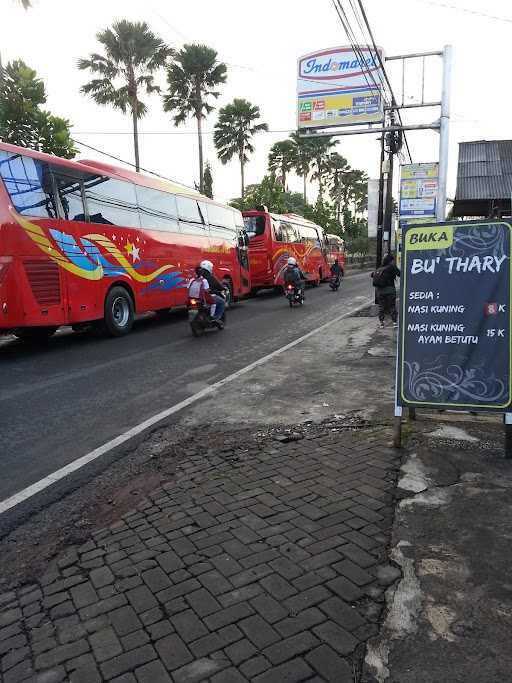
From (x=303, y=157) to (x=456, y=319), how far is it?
161 ft

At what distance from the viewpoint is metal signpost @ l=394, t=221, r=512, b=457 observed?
4047mm

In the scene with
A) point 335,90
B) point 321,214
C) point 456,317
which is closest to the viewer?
point 456,317

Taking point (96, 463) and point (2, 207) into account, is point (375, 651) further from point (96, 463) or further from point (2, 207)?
point (2, 207)

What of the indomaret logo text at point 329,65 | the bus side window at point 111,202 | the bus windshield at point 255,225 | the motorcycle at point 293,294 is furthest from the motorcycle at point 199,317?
the indomaret logo text at point 329,65

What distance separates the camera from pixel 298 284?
1689 centimetres

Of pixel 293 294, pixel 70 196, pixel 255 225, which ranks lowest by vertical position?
pixel 293 294

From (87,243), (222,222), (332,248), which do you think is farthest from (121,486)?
(332,248)

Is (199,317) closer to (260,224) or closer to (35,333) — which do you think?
(35,333)

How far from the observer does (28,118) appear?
50.9 feet

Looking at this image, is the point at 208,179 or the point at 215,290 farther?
the point at 208,179

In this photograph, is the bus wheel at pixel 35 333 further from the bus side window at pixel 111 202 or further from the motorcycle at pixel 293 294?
the motorcycle at pixel 293 294

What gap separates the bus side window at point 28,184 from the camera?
854 cm

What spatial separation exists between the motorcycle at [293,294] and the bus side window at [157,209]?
14.9ft

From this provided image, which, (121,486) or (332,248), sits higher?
(332,248)
